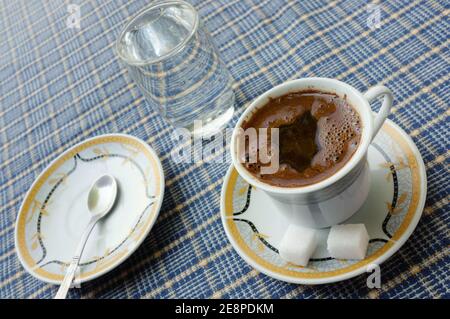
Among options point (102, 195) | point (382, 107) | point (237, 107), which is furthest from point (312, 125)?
point (102, 195)

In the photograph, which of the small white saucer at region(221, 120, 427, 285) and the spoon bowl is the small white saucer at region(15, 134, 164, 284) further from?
the small white saucer at region(221, 120, 427, 285)

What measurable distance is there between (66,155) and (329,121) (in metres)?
0.51

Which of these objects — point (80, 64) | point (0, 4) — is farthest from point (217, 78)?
point (0, 4)

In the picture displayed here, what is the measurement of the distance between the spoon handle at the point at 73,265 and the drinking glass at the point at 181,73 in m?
0.24

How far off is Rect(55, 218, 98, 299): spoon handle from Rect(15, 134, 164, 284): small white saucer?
0.5 inches

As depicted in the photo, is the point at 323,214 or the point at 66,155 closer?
the point at 323,214

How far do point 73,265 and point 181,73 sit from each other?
0.36 m

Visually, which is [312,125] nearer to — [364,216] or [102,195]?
[364,216]

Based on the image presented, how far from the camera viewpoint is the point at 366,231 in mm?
→ 584

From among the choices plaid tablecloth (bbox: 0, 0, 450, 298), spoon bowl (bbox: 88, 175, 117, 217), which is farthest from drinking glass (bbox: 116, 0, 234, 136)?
spoon bowl (bbox: 88, 175, 117, 217)

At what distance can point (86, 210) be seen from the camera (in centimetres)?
80
